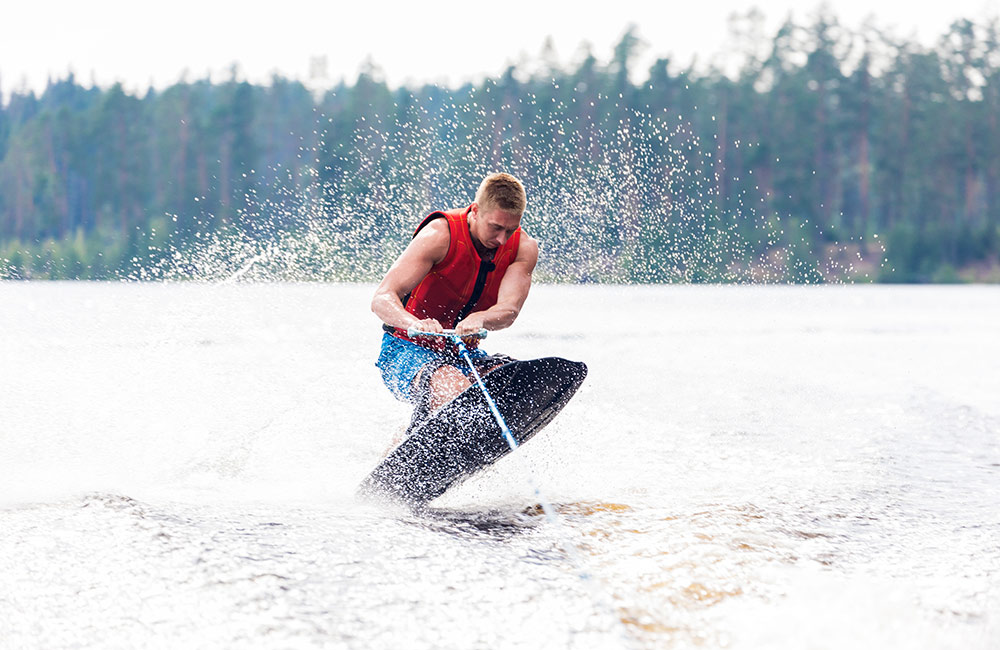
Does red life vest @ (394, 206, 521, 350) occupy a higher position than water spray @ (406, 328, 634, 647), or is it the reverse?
red life vest @ (394, 206, 521, 350)

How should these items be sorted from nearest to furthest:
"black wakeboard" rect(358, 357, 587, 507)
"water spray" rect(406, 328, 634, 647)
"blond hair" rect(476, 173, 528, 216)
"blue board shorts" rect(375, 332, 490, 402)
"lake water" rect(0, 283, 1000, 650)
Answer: "lake water" rect(0, 283, 1000, 650) < "water spray" rect(406, 328, 634, 647) < "blond hair" rect(476, 173, 528, 216) < "black wakeboard" rect(358, 357, 587, 507) < "blue board shorts" rect(375, 332, 490, 402)

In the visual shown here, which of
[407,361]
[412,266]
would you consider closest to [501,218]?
[412,266]

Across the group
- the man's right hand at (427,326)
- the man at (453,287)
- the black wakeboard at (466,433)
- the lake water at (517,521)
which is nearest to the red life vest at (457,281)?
the man at (453,287)

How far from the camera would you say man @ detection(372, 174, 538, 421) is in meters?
4.46

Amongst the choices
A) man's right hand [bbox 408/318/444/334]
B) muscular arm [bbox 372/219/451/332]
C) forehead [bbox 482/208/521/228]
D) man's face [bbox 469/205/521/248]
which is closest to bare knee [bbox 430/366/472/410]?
muscular arm [bbox 372/219/451/332]

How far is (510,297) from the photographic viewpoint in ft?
15.2

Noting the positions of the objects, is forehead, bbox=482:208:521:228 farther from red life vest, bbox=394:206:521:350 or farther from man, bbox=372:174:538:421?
red life vest, bbox=394:206:521:350

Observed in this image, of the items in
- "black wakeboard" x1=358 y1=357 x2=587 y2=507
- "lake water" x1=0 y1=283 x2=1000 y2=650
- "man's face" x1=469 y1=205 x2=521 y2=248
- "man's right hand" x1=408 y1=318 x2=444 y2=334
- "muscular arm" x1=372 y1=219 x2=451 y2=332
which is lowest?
"lake water" x1=0 y1=283 x2=1000 y2=650

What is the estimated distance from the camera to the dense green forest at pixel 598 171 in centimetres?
4512

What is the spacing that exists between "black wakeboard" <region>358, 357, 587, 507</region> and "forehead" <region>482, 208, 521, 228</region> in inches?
24.7

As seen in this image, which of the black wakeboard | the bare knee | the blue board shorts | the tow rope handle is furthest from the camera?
the blue board shorts

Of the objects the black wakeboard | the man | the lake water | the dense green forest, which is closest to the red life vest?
the man

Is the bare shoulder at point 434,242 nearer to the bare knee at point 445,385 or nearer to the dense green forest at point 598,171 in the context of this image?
the bare knee at point 445,385

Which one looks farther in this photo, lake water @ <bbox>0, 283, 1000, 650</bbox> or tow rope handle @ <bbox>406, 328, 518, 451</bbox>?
tow rope handle @ <bbox>406, 328, 518, 451</bbox>
